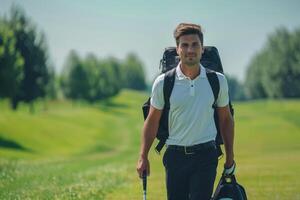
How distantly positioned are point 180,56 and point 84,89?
135 metres

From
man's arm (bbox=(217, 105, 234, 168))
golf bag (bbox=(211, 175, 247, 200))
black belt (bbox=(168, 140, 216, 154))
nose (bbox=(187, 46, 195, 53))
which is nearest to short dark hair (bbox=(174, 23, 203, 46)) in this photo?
nose (bbox=(187, 46, 195, 53))

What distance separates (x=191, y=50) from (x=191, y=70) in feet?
0.89

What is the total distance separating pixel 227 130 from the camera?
9625mm

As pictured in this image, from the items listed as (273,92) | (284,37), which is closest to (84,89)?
(273,92)

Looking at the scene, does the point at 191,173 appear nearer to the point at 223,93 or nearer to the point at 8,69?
the point at 223,93

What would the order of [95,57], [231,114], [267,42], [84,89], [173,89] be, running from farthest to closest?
[95,57] → [267,42] → [84,89] → [231,114] → [173,89]

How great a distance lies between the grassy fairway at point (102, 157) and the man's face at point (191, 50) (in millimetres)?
7622

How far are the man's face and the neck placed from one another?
2.1 inches

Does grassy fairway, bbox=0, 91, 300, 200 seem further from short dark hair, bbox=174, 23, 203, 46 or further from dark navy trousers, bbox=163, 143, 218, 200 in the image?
short dark hair, bbox=174, 23, 203, 46

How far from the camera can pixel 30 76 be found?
9738 cm

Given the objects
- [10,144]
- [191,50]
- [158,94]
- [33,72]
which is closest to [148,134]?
[158,94]

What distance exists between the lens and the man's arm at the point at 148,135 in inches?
369

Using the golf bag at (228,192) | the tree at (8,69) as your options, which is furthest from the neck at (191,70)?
the tree at (8,69)

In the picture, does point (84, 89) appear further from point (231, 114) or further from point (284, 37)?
point (231, 114)
